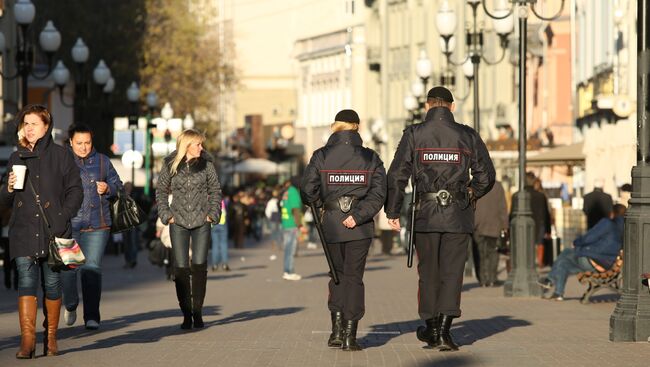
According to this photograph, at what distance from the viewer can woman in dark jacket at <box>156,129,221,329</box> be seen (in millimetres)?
17906

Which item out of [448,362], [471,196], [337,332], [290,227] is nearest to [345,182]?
[471,196]

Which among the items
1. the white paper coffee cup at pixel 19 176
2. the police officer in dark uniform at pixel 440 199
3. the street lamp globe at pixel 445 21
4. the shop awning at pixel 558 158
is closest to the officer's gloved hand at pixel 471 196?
the police officer in dark uniform at pixel 440 199

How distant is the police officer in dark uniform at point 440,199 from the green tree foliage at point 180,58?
166ft

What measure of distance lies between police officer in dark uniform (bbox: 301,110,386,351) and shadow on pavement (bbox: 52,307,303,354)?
1.72 meters

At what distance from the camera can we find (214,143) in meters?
76.9

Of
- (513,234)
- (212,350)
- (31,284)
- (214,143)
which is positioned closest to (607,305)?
(513,234)

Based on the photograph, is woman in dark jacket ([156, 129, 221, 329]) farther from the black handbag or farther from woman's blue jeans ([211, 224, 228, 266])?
woman's blue jeans ([211, 224, 228, 266])

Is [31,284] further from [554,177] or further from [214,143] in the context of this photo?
[214,143]

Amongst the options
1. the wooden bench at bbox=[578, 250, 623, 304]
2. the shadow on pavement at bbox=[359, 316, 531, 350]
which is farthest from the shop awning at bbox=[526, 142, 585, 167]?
the shadow on pavement at bbox=[359, 316, 531, 350]

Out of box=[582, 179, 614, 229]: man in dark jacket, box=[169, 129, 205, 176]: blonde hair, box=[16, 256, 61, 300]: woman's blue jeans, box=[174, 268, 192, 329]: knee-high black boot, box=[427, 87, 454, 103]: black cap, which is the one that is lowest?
box=[174, 268, 192, 329]: knee-high black boot

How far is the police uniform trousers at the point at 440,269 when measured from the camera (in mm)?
15328

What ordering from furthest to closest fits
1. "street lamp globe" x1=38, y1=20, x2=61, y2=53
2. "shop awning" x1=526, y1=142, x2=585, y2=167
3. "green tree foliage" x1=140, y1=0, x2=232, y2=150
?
"green tree foliage" x1=140, y1=0, x2=232, y2=150
"shop awning" x1=526, y1=142, x2=585, y2=167
"street lamp globe" x1=38, y1=20, x2=61, y2=53

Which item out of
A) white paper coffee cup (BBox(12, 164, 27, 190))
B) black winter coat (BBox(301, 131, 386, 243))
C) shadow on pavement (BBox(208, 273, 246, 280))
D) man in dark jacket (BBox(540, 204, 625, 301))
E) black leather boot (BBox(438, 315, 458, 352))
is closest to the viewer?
white paper coffee cup (BBox(12, 164, 27, 190))

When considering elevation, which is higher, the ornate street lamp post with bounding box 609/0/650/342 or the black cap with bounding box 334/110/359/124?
the black cap with bounding box 334/110/359/124
